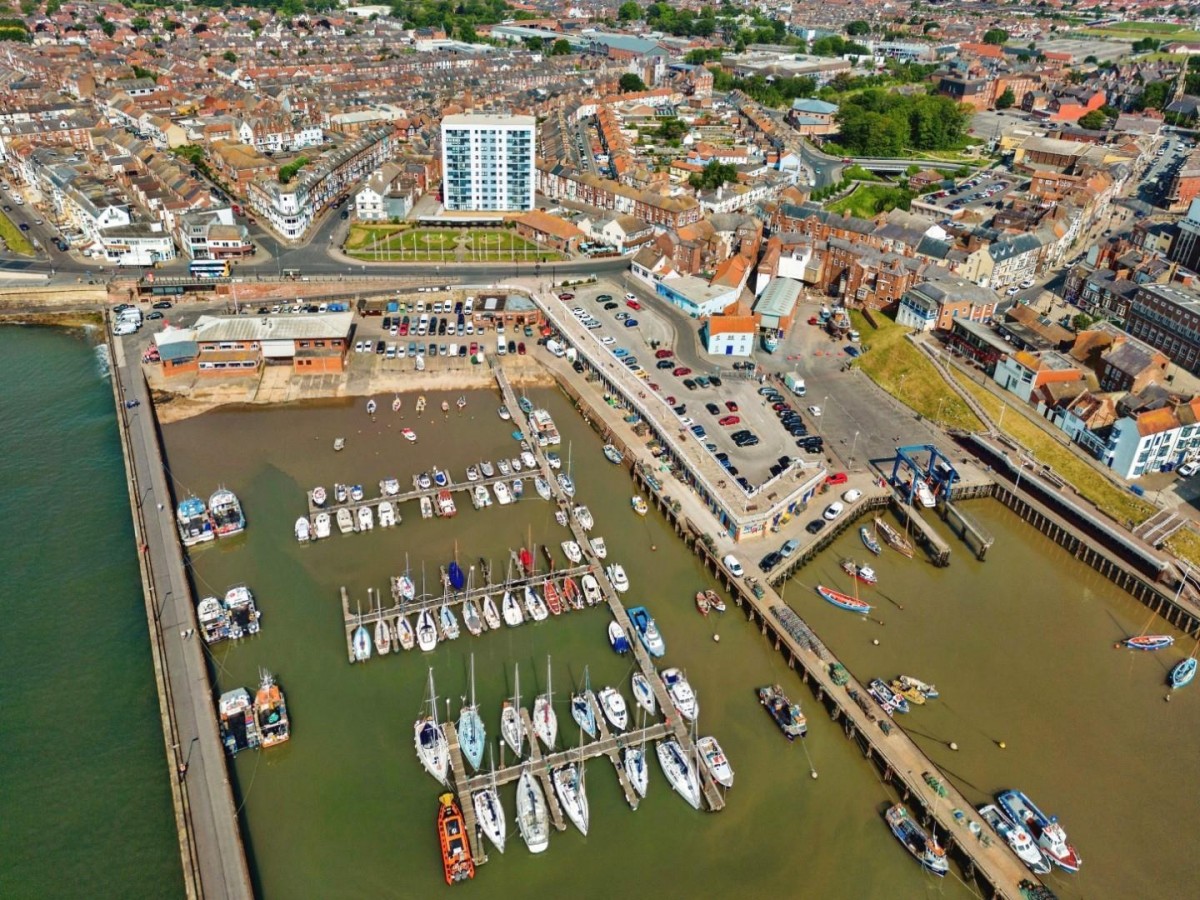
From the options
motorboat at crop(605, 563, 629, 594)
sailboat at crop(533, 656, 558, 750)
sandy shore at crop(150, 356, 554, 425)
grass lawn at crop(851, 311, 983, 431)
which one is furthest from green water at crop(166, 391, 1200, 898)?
grass lawn at crop(851, 311, 983, 431)

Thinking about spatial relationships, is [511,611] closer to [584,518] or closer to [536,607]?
[536,607]

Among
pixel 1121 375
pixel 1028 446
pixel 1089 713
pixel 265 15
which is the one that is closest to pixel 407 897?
pixel 1089 713

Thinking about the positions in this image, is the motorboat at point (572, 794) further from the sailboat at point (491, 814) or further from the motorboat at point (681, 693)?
the motorboat at point (681, 693)

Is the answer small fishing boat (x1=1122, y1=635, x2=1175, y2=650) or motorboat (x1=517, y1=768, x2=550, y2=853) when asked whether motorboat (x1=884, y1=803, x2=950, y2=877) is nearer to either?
motorboat (x1=517, y1=768, x2=550, y2=853)

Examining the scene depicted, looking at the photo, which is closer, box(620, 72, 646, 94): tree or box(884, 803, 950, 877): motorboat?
box(884, 803, 950, 877): motorboat

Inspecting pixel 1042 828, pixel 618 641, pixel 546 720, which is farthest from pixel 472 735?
pixel 1042 828
